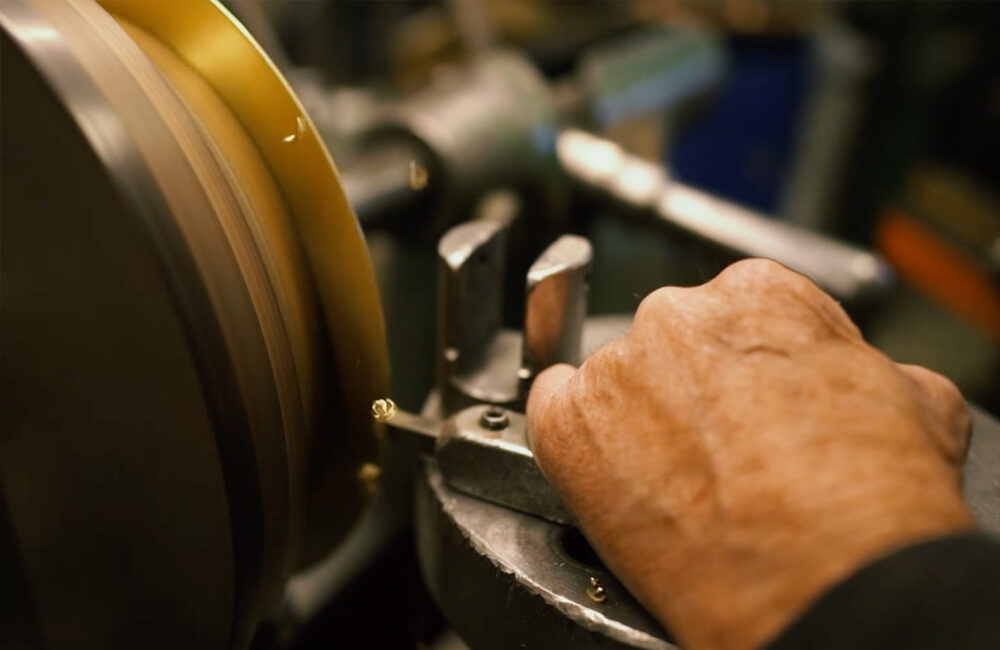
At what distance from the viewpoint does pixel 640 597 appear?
→ 39 centimetres

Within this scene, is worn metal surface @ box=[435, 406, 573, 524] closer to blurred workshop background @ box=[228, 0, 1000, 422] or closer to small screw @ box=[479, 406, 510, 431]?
small screw @ box=[479, 406, 510, 431]

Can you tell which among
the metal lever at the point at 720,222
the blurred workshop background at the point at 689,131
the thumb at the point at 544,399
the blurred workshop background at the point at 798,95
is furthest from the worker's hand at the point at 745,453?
the blurred workshop background at the point at 798,95

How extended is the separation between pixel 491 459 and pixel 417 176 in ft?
1.22

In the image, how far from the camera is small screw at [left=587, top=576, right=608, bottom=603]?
0.42 m

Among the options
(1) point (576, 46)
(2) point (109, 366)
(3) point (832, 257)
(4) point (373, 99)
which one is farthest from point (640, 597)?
(1) point (576, 46)

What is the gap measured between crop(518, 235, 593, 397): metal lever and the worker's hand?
64 millimetres

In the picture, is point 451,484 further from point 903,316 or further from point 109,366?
point 903,316

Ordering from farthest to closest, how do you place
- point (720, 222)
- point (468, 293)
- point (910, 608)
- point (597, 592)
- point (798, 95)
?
point (798, 95)
point (720, 222)
point (468, 293)
point (597, 592)
point (910, 608)

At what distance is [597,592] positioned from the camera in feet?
1.37

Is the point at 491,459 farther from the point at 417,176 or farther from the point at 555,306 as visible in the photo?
the point at 417,176

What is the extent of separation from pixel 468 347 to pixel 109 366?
0.22m

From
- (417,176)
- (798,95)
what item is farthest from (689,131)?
(417,176)

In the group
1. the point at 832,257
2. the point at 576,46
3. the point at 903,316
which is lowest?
the point at 903,316

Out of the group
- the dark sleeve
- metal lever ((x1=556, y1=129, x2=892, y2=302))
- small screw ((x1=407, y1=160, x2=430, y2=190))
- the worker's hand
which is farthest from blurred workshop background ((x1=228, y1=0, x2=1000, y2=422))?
the dark sleeve
